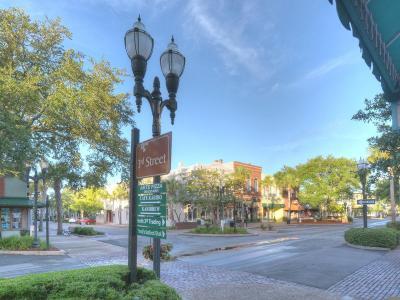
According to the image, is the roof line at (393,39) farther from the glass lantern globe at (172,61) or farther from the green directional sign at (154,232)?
the glass lantern globe at (172,61)

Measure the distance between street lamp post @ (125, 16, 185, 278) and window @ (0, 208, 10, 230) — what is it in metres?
27.1

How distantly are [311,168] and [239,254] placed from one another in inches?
1577

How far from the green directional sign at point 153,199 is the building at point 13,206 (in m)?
26.4

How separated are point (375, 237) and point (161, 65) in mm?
16309

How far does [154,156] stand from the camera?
18.5 feet

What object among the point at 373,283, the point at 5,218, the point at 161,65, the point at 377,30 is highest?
the point at 161,65

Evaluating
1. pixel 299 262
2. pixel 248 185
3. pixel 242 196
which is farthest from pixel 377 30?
pixel 248 185

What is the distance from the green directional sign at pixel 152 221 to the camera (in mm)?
5335

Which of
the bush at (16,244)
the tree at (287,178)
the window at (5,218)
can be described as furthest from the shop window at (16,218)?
the tree at (287,178)

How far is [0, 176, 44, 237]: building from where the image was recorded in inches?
Result: 1136

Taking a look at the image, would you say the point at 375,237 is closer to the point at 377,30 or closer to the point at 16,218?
the point at 377,30

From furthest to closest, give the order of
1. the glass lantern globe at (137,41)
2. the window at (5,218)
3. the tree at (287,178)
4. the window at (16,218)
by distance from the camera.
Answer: the tree at (287,178) → the window at (16,218) → the window at (5,218) → the glass lantern globe at (137,41)

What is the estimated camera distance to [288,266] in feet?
44.3

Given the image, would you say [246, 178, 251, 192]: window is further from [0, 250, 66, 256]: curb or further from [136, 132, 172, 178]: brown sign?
[136, 132, 172, 178]: brown sign
